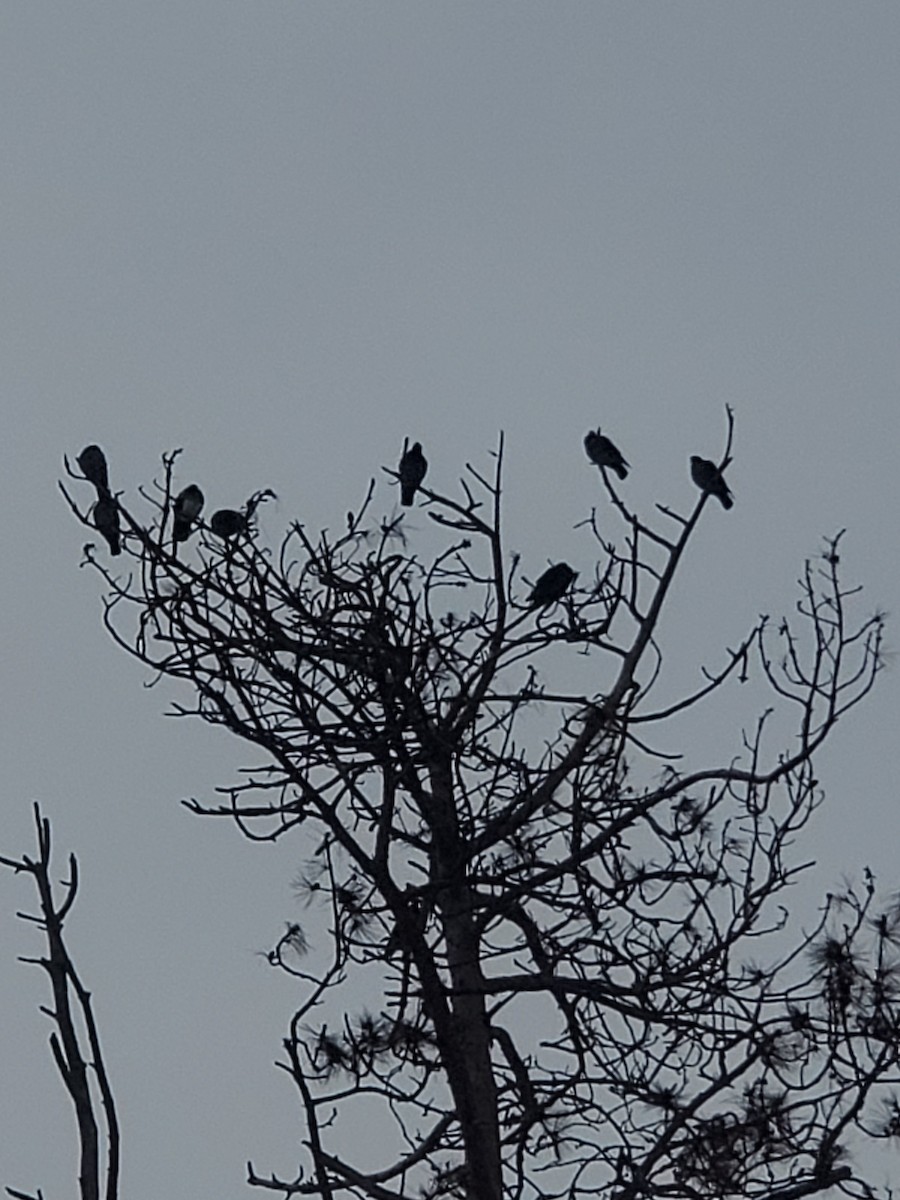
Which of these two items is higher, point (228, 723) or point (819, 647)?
point (819, 647)

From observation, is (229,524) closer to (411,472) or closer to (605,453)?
(411,472)

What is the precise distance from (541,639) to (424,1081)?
138 centimetres

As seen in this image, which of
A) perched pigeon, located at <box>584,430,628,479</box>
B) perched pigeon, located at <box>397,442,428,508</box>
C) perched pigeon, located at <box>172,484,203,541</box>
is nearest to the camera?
perched pigeon, located at <box>172,484,203,541</box>

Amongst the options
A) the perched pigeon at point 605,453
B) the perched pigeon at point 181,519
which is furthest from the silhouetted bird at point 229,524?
the perched pigeon at point 605,453

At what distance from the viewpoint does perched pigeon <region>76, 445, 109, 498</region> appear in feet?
23.4

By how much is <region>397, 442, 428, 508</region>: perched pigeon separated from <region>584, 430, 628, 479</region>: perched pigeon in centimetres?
150

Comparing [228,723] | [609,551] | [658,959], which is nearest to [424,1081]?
[658,959]

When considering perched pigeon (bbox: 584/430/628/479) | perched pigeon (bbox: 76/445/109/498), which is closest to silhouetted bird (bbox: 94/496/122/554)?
perched pigeon (bbox: 76/445/109/498)

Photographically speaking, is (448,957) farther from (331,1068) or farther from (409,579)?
(409,579)

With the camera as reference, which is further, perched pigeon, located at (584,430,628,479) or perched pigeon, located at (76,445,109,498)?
perched pigeon, located at (584,430,628,479)

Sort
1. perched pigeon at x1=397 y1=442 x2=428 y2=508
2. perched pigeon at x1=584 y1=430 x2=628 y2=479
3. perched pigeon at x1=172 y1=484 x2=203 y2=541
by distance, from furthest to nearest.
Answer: perched pigeon at x1=584 y1=430 x2=628 y2=479, perched pigeon at x1=397 y1=442 x2=428 y2=508, perched pigeon at x1=172 y1=484 x2=203 y2=541

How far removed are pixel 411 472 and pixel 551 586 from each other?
10.9 feet

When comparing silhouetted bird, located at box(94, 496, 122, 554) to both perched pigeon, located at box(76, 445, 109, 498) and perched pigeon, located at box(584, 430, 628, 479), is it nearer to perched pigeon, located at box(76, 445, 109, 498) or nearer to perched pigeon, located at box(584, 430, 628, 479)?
perched pigeon, located at box(76, 445, 109, 498)

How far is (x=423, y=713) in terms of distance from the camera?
6254mm
